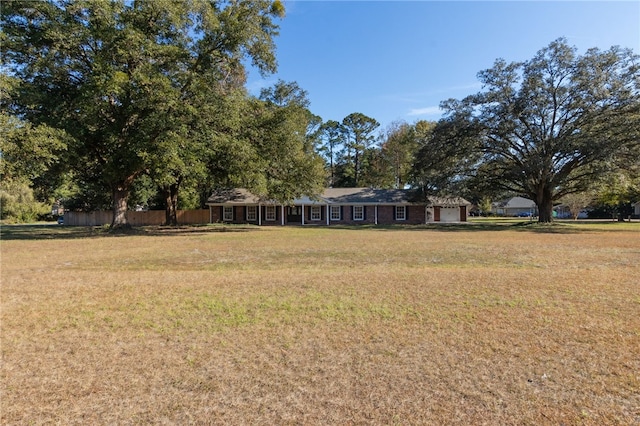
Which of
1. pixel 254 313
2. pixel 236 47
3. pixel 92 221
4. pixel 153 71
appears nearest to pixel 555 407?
pixel 254 313

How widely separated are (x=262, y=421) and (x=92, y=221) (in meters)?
44.1

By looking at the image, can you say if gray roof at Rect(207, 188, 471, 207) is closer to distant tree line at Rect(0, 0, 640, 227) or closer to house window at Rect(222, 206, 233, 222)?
house window at Rect(222, 206, 233, 222)

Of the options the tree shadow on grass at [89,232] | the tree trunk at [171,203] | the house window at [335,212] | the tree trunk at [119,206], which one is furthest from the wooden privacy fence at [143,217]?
the tree trunk at [119,206]

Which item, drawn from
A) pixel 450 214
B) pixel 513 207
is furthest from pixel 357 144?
pixel 513 207

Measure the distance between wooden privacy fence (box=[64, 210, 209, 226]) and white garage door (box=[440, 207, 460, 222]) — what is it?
26.4m

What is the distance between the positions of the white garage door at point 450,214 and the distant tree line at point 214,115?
7948mm

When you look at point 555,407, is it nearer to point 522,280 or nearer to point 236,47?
point 522,280

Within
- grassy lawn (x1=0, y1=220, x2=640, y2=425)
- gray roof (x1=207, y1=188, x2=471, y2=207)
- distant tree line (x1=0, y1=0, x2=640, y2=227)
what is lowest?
grassy lawn (x1=0, y1=220, x2=640, y2=425)

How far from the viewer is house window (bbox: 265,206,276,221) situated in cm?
3788

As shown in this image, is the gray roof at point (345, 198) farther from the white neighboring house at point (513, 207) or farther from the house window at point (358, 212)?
the white neighboring house at point (513, 207)

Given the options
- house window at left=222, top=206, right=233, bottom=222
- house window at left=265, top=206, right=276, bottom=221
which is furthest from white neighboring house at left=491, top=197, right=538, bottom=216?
house window at left=222, top=206, right=233, bottom=222

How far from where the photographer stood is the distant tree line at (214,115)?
17.1 meters

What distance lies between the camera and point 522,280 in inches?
295

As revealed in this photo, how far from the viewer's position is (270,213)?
A: 37969 millimetres
